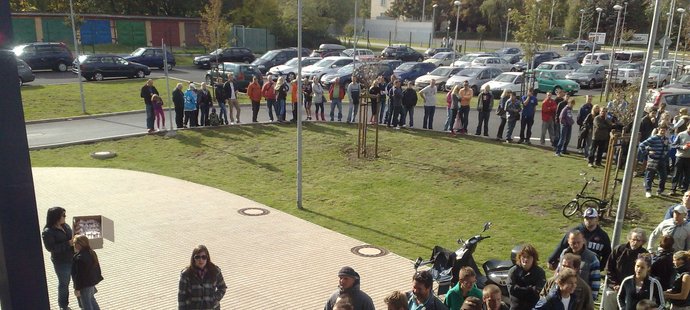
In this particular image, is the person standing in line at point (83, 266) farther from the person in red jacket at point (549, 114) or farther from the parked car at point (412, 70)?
the parked car at point (412, 70)

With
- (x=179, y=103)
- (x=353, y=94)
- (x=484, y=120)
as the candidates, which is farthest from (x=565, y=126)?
(x=179, y=103)

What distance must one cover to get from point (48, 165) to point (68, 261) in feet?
30.9

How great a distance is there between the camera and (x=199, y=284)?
20.4 ft

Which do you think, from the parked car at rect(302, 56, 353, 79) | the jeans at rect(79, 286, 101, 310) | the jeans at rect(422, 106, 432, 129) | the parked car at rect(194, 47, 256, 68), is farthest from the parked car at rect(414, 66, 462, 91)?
the jeans at rect(79, 286, 101, 310)

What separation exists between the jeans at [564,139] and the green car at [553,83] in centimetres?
1537

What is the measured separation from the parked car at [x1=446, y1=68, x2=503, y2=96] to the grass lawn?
1202cm

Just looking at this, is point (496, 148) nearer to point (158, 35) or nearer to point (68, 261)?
point (68, 261)

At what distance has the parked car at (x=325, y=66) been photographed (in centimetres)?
3444

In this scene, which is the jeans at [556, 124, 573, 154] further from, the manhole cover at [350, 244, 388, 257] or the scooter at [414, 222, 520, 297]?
the scooter at [414, 222, 520, 297]

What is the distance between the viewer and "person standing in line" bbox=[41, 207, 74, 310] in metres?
7.03

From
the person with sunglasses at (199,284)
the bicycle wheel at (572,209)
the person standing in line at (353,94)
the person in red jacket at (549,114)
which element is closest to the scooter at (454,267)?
the person with sunglasses at (199,284)

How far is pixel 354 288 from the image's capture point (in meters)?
5.83

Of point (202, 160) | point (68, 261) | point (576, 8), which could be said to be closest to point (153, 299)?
point (68, 261)

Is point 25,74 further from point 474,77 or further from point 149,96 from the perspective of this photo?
point 474,77
